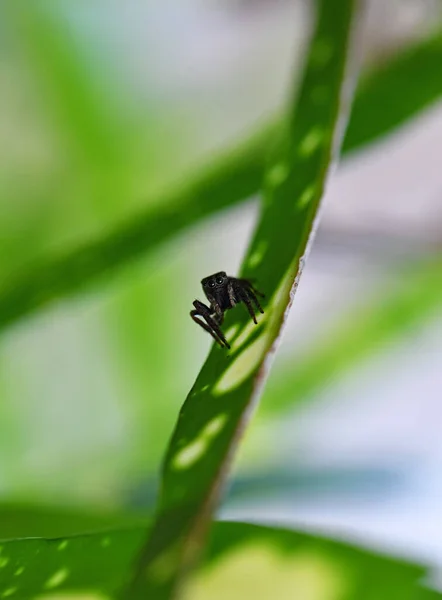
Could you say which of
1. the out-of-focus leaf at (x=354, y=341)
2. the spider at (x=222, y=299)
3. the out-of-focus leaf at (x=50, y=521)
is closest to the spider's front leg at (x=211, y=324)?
the spider at (x=222, y=299)

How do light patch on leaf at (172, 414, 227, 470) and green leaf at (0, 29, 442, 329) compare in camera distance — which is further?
green leaf at (0, 29, 442, 329)

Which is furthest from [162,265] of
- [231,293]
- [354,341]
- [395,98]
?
[231,293]

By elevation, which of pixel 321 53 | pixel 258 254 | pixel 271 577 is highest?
pixel 321 53

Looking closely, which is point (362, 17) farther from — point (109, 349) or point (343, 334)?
point (109, 349)

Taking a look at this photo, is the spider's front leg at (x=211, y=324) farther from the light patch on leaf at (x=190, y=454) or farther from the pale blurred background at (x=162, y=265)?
the pale blurred background at (x=162, y=265)

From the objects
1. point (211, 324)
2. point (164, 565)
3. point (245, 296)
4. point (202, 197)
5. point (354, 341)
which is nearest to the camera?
point (164, 565)

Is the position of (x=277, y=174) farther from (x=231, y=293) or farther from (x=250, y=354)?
(x=250, y=354)

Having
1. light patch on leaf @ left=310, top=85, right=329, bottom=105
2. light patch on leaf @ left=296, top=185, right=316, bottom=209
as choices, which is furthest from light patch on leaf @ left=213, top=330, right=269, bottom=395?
light patch on leaf @ left=310, top=85, right=329, bottom=105

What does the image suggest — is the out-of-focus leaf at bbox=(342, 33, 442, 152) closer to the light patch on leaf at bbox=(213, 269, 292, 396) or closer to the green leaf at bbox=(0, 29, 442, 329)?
the green leaf at bbox=(0, 29, 442, 329)

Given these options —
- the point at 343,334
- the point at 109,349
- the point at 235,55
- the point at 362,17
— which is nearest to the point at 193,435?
the point at 362,17
